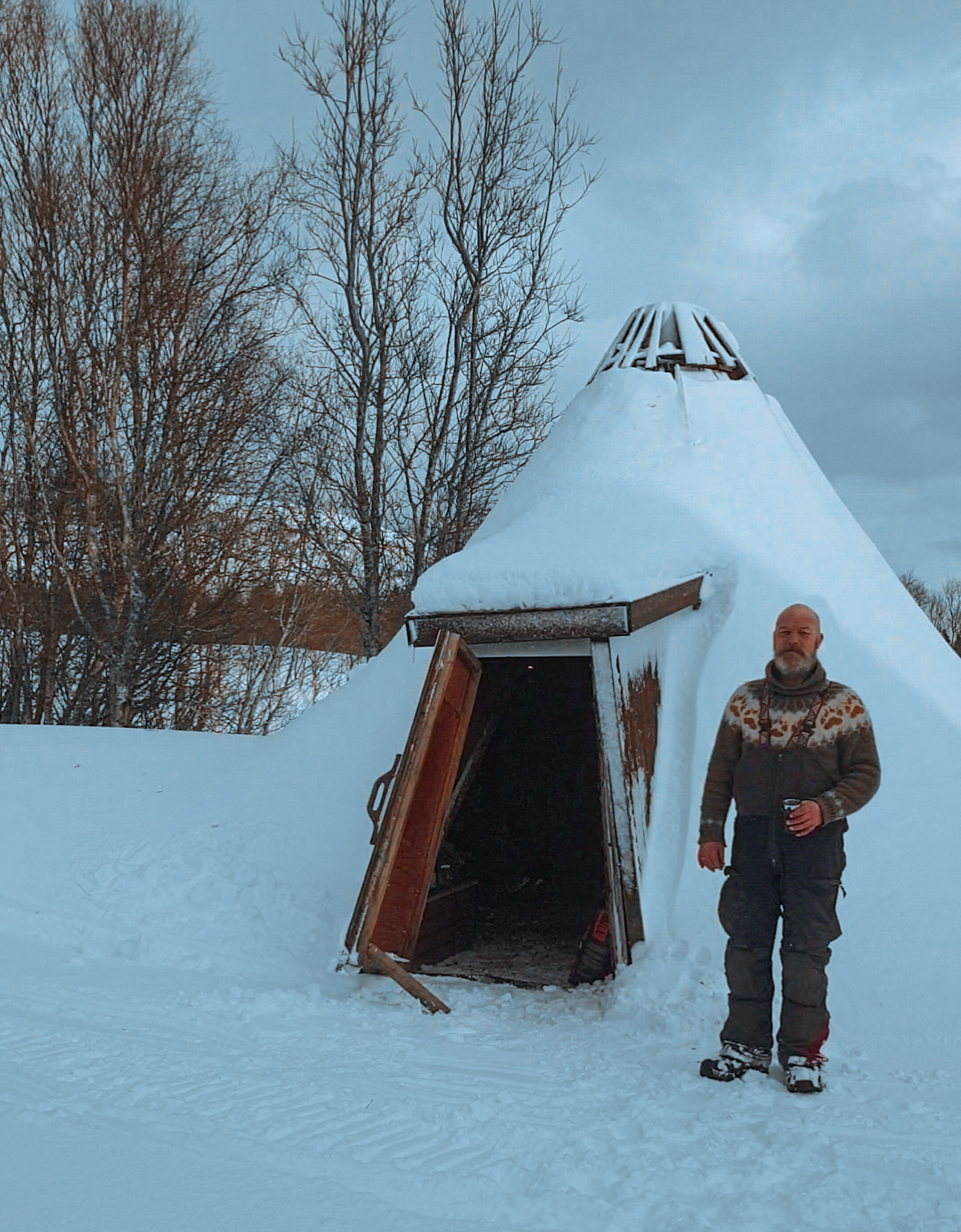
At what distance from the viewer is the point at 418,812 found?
15.0 feet

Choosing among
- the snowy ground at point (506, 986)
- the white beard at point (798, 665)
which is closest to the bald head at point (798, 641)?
the white beard at point (798, 665)

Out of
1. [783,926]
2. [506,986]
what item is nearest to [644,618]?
[783,926]

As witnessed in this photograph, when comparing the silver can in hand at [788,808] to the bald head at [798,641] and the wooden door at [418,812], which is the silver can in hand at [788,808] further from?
the wooden door at [418,812]

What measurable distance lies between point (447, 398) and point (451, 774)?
8.74 metres

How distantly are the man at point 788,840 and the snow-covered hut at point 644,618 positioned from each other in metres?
0.91

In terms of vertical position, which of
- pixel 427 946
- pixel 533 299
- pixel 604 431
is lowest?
pixel 427 946

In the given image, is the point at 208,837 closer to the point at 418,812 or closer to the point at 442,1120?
the point at 418,812

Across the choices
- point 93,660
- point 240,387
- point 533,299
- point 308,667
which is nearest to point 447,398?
point 533,299

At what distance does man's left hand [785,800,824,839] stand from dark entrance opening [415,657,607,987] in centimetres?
258

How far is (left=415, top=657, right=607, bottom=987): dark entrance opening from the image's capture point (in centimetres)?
564

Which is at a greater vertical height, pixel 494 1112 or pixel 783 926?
pixel 783 926

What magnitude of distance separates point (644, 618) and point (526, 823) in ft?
11.6

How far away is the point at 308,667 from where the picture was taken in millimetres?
13688

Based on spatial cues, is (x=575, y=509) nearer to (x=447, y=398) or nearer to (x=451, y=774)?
(x=451, y=774)
